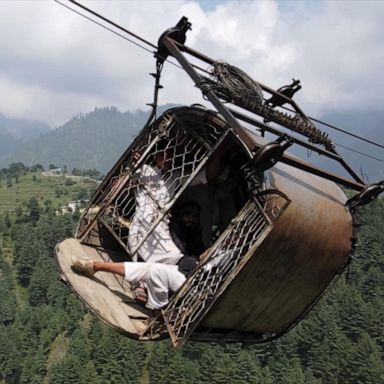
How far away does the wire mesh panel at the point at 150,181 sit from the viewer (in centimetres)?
647

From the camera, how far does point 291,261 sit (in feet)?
18.9

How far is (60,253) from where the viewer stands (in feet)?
21.5

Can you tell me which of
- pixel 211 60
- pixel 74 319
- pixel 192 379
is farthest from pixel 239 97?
pixel 74 319

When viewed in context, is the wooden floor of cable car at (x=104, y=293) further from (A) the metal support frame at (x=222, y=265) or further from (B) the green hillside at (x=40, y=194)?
(B) the green hillside at (x=40, y=194)

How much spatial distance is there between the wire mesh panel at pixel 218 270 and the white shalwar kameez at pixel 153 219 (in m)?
0.84

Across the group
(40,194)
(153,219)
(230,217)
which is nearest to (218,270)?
(153,219)

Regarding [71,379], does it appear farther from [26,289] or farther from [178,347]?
[178,347]

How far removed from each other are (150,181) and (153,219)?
50 centimetres

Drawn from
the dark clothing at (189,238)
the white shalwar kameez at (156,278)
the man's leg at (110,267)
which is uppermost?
the dark clothing at (189,238)

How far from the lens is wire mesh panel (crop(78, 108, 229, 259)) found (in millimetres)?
6469

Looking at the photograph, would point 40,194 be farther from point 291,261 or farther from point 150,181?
point 291,261

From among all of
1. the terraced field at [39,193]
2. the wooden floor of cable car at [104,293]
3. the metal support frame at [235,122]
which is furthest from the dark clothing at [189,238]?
the terraced field at [39,193]

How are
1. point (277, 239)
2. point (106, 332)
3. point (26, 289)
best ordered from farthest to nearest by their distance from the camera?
point (26, 289) < point (106, 332) < point (277, 239)

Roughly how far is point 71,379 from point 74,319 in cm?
1758
